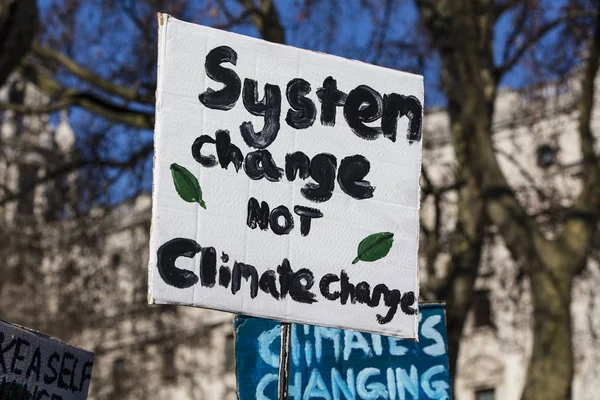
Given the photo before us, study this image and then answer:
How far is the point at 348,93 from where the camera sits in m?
5.01

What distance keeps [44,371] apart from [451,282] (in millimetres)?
5489

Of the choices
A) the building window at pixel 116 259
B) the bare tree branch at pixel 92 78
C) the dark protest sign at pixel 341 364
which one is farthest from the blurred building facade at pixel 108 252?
the dark protest sign at pixel 341 364

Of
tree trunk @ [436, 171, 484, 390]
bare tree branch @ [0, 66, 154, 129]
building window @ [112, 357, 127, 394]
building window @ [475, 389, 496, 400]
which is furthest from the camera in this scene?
building window @ [475, 389, 496, 400]

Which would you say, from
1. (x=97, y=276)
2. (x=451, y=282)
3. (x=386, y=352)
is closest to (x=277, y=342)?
(x=386, y=352)

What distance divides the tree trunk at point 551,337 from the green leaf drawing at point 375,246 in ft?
16.2

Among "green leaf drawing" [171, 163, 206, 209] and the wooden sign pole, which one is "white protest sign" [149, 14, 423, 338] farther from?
the wooden sign pole

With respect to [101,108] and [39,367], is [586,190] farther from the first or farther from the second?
[39,367]

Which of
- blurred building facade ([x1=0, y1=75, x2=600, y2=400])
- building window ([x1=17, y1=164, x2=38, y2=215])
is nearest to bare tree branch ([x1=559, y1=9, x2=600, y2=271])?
blurred building facade ([x1=0, y1=75, x2=600, y2=400])

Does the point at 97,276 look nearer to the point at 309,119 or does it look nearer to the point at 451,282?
→ the point at 451,282

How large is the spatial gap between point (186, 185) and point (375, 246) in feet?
2.51

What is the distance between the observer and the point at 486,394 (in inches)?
1134

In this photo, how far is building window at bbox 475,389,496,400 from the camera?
94.0 ft

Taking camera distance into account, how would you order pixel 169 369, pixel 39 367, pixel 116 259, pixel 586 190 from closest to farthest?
pixel 39 367, pixel 586 190, pixel 116 259, pixel 169 369

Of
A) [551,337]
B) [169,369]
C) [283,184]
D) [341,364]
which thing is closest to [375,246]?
[283,184]
